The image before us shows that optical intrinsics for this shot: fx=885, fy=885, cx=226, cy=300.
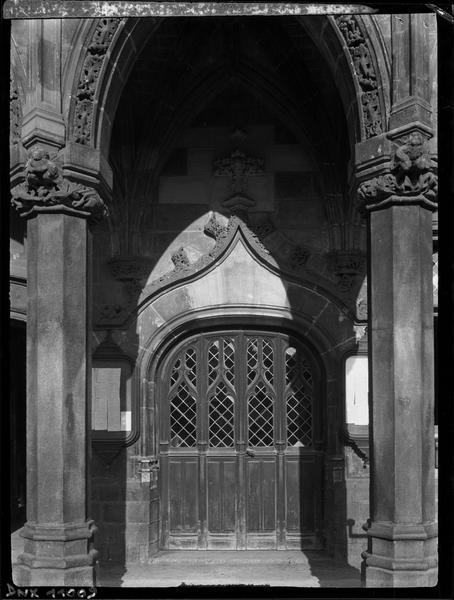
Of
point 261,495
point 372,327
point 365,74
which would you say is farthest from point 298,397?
point 365,74

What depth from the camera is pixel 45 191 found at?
642 centimetres

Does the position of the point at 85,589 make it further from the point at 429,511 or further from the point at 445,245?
the point at 445,245

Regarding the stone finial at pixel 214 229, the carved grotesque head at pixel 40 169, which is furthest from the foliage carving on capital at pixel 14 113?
the stone finial at pixel 214 229

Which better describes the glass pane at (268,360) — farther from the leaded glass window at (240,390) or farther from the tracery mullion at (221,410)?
the tracery mullion at (221,410)

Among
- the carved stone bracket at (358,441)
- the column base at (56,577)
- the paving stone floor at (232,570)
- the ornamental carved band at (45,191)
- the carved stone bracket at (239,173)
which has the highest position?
the carved stone bracket at (239,173)

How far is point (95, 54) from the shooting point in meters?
6.63

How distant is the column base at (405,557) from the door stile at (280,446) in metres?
3.04

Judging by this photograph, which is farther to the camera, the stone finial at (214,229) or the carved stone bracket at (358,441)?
the stone finial at (214,229)

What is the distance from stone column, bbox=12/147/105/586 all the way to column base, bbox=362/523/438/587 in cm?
203

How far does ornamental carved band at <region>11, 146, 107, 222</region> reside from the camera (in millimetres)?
6383

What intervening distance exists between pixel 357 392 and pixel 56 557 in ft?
12.4

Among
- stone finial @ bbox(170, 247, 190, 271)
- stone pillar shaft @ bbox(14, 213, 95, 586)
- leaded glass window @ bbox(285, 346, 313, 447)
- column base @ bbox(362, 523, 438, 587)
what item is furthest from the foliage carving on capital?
column base @ bbox(362, 523, 438, 587)

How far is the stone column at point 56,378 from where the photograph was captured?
6211mm

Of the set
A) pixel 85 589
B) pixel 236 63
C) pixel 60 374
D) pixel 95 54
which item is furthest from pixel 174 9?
pixel 236 63
